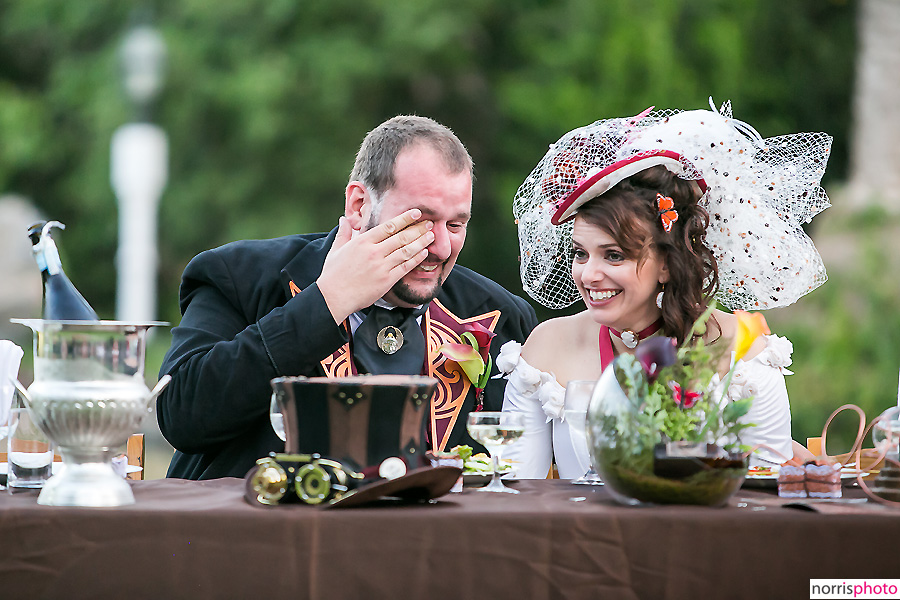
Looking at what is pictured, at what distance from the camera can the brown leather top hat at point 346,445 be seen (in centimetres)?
157

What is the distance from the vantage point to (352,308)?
2451mm

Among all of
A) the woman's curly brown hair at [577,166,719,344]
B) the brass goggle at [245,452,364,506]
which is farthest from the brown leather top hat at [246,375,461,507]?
the woman's curly brown hair at [577,166,719,344]

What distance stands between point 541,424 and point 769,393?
1.89 feet

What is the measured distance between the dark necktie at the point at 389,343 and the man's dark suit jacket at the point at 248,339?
14cm

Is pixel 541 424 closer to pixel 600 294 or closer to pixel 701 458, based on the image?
pixel 600 294

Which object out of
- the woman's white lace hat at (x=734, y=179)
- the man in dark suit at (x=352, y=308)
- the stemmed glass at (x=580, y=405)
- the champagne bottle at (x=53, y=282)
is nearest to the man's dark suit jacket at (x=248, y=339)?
the man in dark suit at (x=352, y=308)

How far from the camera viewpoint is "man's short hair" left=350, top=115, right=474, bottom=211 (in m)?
2.89

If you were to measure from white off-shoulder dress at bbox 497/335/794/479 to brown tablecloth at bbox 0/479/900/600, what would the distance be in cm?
91

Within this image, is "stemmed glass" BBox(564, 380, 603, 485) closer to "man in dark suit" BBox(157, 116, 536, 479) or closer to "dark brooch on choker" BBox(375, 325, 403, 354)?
"man in dark suit" BBox(157, 116, 536, 479)

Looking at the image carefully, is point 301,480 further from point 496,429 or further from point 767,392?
point 767,392

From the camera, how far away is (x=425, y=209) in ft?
9.25

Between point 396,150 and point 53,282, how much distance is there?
110 cm

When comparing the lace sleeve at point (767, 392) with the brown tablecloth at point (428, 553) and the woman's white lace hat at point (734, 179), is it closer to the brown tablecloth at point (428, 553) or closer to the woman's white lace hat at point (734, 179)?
the woman's white lace hat at point (734, 179)

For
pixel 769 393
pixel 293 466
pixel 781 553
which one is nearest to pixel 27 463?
pixel 293 466
